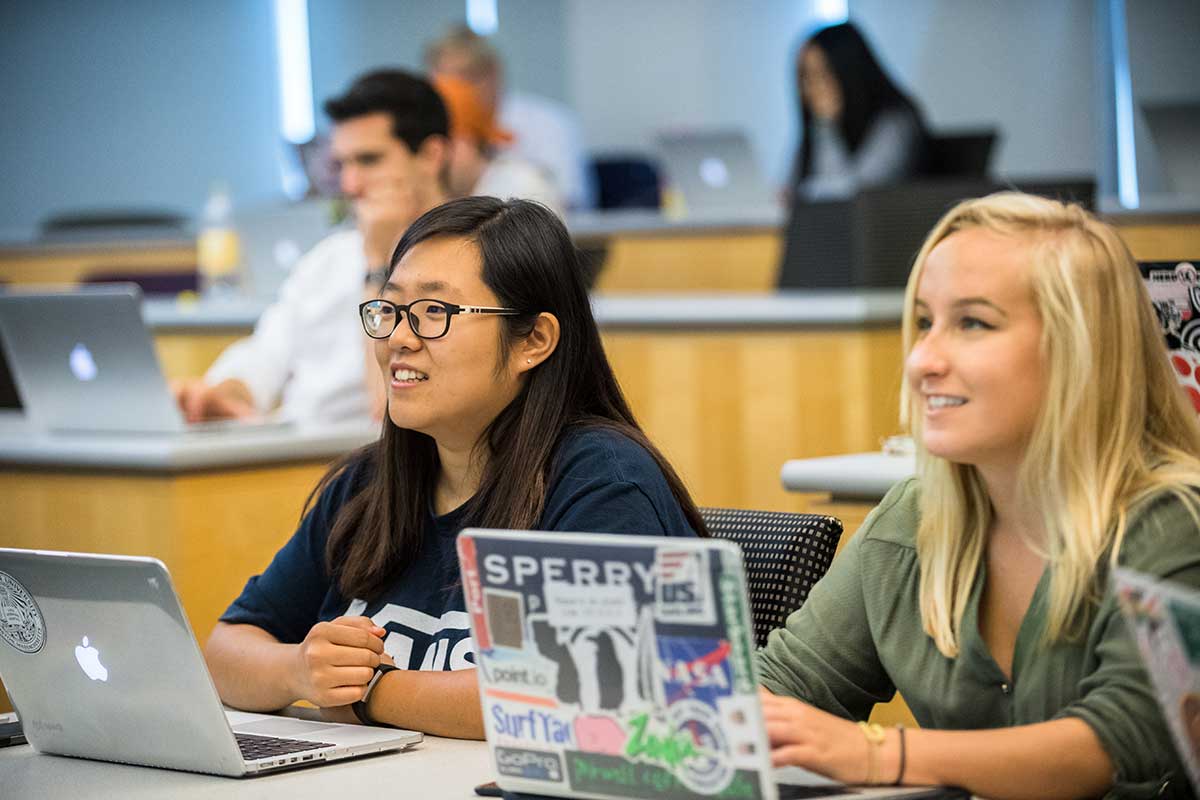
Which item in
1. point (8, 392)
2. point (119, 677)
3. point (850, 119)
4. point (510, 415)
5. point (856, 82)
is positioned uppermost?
point (856, 82)

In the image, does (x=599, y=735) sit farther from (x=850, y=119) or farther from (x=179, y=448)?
(x=850, y=119)

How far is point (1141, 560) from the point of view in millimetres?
1301

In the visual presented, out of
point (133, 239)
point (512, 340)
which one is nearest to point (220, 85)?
point (133, 239)

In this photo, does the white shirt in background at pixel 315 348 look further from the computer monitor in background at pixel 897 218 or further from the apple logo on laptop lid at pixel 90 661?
the apple logo on laptop lid at pixel 90 661

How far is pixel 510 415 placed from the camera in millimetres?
1780

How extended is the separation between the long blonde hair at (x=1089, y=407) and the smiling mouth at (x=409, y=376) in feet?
1.99

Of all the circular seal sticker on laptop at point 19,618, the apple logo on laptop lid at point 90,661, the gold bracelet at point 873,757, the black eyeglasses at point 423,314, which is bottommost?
the gold bracelet at point 873,757

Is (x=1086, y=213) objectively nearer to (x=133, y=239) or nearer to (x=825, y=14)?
(x=133, y=239)

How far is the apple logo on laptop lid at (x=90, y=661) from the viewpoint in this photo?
1.47 meters

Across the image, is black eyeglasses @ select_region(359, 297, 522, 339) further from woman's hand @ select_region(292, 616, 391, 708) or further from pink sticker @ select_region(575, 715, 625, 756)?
pink sticker @ select_region(575, 715, 625, 756)

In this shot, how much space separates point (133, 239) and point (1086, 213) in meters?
6.13

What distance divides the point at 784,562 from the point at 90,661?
67cm

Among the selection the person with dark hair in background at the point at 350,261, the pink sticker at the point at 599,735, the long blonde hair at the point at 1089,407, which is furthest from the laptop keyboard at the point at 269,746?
the person with dark hair in background at the point at 350,261

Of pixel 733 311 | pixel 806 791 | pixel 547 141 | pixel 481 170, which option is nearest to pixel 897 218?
pixel 733 311
